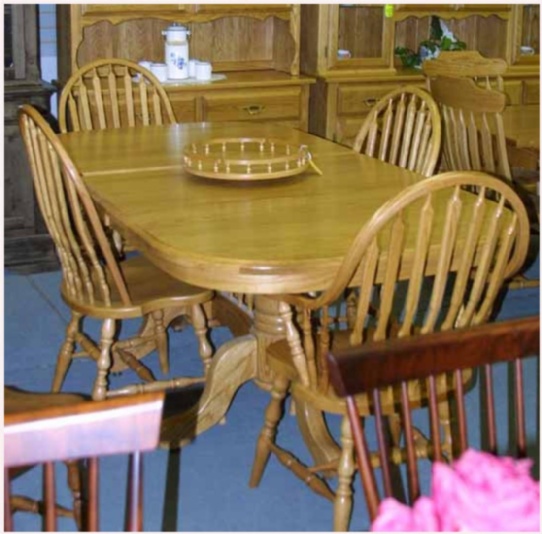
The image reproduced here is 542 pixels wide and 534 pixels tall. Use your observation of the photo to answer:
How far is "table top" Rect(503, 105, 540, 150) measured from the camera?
3.44m

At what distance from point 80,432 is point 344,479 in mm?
1270

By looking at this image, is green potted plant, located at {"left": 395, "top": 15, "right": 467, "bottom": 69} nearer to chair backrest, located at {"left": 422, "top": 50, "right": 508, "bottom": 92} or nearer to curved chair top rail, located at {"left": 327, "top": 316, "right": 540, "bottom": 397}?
chair backrest, located at {"left": 422, "top": 50, "right": 508, "bottom": 92}

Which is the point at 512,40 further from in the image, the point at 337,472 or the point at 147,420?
the point at 147,420

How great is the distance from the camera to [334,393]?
207 centimetres

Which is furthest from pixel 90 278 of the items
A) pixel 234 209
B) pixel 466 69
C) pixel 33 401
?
pixel 466 69

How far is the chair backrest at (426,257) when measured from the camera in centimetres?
195

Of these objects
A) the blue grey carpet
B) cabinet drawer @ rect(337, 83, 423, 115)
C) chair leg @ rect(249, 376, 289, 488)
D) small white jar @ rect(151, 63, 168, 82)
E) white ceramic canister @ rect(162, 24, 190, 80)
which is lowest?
the blue grey carpet

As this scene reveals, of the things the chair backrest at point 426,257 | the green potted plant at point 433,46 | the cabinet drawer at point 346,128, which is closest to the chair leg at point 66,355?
the chair backrest at point 426,257

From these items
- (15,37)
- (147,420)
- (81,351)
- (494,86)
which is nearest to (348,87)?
(494,86)

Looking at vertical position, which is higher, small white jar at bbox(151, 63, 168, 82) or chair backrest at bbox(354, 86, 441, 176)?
small white jar at bbox(151, 63, 168, 82)

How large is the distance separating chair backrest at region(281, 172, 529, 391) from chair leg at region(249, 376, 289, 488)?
18 centimetres

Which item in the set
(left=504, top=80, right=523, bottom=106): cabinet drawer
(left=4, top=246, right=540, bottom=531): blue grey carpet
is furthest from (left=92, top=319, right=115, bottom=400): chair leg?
(left=504, top=80, right=523, bottom=106): cabinet drawer

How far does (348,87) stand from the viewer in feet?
14.9

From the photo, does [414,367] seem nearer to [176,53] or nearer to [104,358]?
[104,358]
